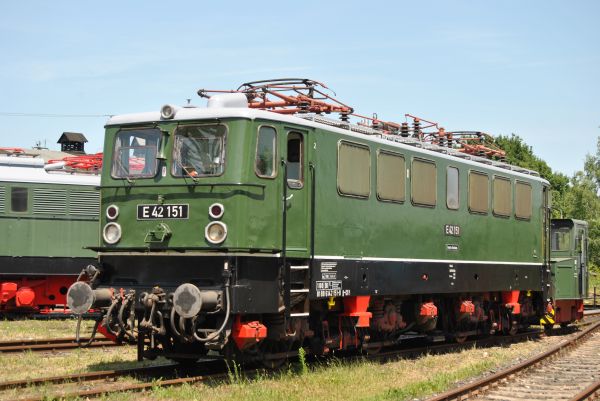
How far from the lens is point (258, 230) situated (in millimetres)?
12367

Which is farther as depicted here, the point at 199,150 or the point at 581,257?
the point at 581,257

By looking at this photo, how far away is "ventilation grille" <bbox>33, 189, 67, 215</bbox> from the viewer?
75.9 feet

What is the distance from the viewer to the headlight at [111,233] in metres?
12.8

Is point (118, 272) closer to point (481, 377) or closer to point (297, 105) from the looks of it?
point (297, 105)


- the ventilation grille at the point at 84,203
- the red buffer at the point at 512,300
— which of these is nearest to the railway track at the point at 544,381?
the red buffer at the point at 512,300

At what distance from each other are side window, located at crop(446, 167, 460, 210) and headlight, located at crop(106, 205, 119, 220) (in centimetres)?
713

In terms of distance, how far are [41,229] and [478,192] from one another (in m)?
11.3

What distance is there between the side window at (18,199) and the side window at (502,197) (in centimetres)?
1184

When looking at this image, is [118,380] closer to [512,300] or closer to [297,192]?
[297,192]

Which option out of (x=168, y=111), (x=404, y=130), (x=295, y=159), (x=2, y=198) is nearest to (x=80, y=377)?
(x=168, y=111)

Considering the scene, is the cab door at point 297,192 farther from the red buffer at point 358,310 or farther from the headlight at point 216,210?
the red buffer at point 358,310

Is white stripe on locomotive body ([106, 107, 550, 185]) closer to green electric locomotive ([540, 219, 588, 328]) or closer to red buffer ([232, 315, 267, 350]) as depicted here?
red buffer ([232, 315, 267, 350])

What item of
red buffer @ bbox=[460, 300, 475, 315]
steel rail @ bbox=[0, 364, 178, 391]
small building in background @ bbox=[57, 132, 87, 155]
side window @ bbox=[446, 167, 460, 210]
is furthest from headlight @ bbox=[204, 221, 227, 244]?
small building in background @ bbox=[57, 132, 87, 155]

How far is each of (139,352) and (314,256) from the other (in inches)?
116
